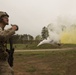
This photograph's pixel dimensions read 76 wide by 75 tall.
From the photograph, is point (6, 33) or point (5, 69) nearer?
point (6, 33)

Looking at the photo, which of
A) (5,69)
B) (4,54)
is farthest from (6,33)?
(5,69)

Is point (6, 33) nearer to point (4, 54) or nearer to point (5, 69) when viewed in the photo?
point (4, 54)

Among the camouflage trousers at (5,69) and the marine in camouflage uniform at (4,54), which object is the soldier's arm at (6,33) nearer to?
the marine in camouflage uniform at (4,54)

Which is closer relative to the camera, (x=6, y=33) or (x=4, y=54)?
(x=6, y=33)

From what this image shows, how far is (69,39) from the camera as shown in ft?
143

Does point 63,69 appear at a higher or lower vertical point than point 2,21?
lower

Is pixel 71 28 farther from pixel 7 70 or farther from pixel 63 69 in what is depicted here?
pixel 7 70

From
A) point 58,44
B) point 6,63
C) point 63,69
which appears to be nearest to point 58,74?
point 63,69

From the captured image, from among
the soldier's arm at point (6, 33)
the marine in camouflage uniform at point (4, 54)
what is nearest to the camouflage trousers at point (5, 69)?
the marine in camouflage uniform at point (4, 54)

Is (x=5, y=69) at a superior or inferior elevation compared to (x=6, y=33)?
inferior

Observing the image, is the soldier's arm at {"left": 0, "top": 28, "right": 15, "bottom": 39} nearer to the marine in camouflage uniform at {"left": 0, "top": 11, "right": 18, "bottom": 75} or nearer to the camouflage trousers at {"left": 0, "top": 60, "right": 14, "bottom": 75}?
the marine in camouflage uniform at {"left": 0, "top": 11, "right": 18, "bottom": 75}

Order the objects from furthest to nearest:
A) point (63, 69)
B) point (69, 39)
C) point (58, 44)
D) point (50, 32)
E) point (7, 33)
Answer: point (50, 32) → point (58, 44) → point (69, 39) → point (63, 69) → point (7, 33)

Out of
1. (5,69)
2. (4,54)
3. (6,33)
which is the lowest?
(5,69)

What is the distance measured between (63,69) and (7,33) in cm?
1317
